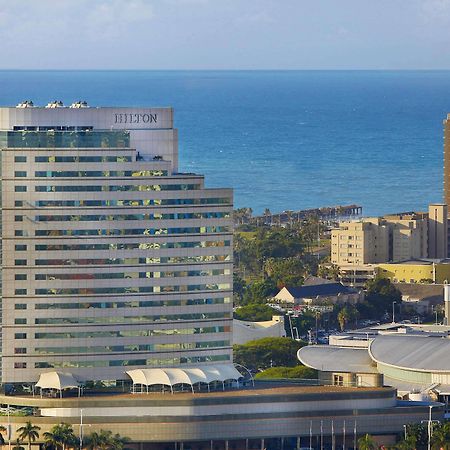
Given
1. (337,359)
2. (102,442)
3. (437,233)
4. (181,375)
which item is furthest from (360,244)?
(102,442)

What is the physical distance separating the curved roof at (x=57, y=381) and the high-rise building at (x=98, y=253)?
1.70ft

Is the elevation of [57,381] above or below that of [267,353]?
below

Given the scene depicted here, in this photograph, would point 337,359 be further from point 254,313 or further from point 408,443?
point 254,313

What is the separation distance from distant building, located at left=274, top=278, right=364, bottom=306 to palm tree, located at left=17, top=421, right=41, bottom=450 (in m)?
58.3

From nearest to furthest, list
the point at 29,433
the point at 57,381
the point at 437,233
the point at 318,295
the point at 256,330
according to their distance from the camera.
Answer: the point at 29,433
the point at 57,381
the point at 256,330
the point at 318,295
the point at 437,233

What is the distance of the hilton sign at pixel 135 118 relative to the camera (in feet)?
346

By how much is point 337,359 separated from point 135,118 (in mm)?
15334

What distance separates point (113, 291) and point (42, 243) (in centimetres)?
348

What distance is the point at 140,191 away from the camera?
104 metres

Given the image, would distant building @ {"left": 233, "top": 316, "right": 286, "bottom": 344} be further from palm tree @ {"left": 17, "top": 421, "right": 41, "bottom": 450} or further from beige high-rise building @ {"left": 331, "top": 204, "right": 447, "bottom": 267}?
palm tree @ {"left": 17, "top": 421, "right": 41, "bottom": 450}

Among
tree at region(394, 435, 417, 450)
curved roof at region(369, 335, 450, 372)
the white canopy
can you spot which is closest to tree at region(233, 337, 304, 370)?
curved roof at region(369, 335, 450, 372)

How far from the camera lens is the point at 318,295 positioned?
522 ft

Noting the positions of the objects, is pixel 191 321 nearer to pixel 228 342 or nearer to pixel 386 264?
pixel 228 342

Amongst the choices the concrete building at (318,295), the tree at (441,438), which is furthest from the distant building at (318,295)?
the tree at (441,438)
